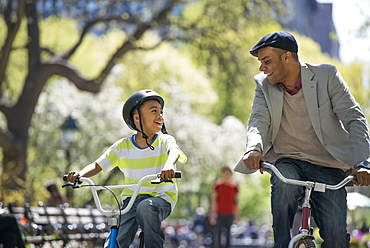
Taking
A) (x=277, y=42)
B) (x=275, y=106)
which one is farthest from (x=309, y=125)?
(x=277, y=42)

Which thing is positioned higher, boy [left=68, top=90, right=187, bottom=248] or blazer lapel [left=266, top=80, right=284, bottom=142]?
blazer lapel [left=266, top=80, right=284, bottom=142]

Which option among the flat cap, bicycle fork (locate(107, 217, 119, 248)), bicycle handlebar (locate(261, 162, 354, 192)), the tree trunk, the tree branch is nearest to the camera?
bicycle handlebar (locate(261, 162, 354, 192))

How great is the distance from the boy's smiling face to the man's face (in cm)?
90

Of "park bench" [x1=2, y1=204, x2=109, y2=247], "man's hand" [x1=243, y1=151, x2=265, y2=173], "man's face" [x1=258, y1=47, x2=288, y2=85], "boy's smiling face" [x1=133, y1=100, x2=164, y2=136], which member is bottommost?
"park bench" [x1=2, y1=204, x2=109, y2=247]

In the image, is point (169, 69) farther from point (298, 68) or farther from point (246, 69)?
point (298, 68)

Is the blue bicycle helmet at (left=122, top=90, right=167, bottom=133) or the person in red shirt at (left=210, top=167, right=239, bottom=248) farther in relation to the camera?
the person in red shirt at (left=210, top=167, right=239, bottom=248)

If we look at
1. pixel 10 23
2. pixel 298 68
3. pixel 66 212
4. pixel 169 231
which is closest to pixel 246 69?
pixel 10 23

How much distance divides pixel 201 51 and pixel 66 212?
10.4 m

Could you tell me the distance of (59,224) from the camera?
10609mm

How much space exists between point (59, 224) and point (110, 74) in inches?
790

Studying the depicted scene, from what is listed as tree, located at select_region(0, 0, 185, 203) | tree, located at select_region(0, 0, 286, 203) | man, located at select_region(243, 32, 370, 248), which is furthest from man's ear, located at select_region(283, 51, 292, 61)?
tree, located at select_region(0, 0, 286, 203)

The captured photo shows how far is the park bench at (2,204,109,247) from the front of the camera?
32.6ft

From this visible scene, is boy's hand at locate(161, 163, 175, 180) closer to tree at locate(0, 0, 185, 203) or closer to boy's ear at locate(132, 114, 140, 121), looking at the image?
boy's ear at locate(132, 114, 140, 121)

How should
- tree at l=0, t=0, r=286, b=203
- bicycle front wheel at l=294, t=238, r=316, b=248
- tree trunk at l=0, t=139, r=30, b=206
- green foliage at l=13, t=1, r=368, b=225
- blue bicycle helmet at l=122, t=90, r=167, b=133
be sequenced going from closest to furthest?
bicycle front wheel at l=294, t=238, r=316, b=248 → blue bicycle helmet at l=122, t=90, r=167, b=133 → tree trunk at l=0, t=139, r=30, b=206 → tree at l=0, t=0, r=286, b=203 → green foliage at l=13, t=1, r=368, b=225
